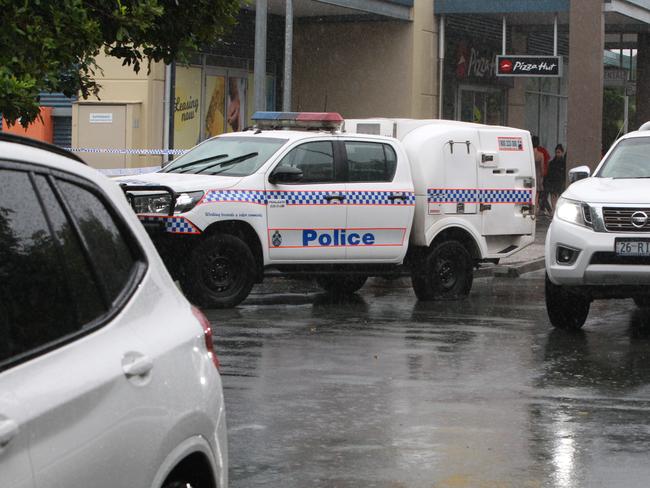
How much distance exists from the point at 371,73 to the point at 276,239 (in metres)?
17.2

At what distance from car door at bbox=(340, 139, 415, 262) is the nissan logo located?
3548mm

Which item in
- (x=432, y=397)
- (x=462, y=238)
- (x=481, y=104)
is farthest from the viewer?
(x=481, y=104)

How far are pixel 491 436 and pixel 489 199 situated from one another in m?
8.38

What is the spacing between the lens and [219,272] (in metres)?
13.7

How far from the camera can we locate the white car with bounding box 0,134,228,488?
3.11 metres

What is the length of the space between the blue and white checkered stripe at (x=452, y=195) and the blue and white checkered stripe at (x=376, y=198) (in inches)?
15.7

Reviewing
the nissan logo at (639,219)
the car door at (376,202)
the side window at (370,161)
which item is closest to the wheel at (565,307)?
the nissan logo at (639,219)

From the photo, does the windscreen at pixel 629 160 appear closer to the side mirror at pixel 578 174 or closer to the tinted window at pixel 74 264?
the side mirror at pixel 578 174

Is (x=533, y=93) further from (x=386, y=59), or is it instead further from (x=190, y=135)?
(x=190, y=135)

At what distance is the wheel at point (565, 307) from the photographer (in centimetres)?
1245

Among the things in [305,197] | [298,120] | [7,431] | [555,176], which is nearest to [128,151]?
[298,120]

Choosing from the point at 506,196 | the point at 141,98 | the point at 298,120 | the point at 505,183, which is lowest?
the point at 506,196

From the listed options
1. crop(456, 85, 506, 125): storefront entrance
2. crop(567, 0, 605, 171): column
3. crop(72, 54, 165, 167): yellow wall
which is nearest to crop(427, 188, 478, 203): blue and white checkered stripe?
crop(567, 0, 605, 171): column

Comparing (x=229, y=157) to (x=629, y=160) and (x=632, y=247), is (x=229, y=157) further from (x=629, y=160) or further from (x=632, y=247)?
(x=632, y=247)
